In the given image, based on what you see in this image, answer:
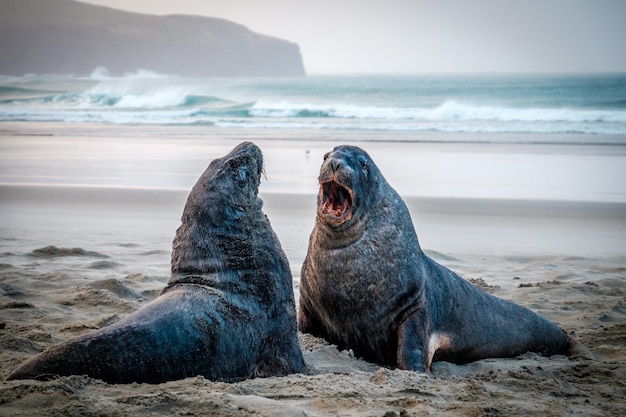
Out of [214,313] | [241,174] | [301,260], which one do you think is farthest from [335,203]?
[301,260]

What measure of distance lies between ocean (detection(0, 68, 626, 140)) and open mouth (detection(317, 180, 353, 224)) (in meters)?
17.4

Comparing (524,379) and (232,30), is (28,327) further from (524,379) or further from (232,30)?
(232,30)

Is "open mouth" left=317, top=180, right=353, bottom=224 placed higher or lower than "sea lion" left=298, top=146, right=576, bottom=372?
higher

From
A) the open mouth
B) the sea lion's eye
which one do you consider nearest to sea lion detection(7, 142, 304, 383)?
the sea lion's eye

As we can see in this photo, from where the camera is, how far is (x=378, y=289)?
5195mm

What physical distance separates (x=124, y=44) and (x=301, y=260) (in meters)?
75.7

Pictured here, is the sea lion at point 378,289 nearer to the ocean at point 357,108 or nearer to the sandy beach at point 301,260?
the sandy beach at point 301,260

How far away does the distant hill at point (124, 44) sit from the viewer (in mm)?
68250

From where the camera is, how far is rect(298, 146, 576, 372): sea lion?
205 inches

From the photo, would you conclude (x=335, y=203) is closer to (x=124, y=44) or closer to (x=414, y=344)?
(x=414, y=344)

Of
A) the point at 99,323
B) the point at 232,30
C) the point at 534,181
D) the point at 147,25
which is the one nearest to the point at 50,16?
the point at 147,25

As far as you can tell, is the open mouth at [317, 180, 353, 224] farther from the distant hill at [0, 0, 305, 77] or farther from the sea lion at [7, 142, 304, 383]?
the distant hill at [0, 0, 305, 77]

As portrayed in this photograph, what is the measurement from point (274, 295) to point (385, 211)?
3.75ft

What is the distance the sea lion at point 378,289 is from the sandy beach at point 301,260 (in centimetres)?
16
